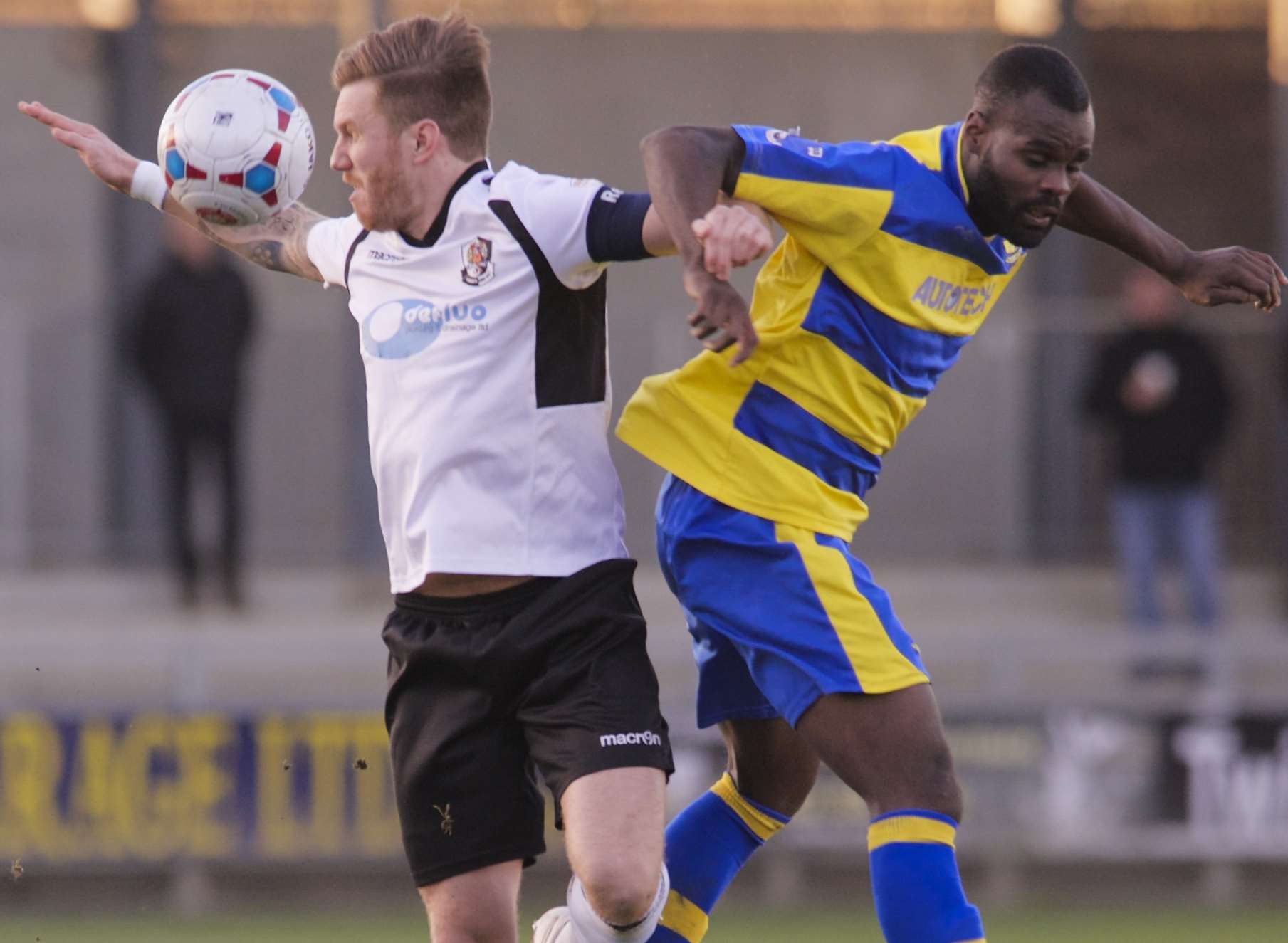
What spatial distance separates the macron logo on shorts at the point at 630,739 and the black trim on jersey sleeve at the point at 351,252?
1.09 metres

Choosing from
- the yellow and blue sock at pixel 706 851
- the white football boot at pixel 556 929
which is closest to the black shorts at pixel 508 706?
the white football boot at pixel 556 929

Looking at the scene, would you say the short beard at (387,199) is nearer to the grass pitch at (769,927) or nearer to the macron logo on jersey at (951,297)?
the macron logo on jersey at (951,297)

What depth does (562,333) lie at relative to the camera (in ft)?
13.6

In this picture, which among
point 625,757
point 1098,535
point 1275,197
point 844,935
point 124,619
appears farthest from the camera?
point 1275,197

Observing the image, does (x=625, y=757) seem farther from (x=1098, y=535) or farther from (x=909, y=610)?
(x=1098, y=535)

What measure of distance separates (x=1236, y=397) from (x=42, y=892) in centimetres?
632

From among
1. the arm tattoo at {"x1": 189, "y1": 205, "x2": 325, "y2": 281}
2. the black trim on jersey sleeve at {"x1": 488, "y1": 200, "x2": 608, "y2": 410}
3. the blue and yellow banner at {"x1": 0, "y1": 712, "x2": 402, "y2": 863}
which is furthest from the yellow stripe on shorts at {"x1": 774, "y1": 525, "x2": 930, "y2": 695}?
the blue and yellow banner at {"x1": 0, "y1": 712, "x2": 402, "y2": 863}

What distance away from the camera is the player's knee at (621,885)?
396 centimetres

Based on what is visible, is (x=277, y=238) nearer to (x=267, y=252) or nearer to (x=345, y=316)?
(x=267, y=252)

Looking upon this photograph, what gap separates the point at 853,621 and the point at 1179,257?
1.15m

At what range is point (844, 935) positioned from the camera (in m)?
7.70

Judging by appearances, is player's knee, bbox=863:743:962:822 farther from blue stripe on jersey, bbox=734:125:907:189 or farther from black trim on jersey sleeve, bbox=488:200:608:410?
blue stripe on jersey, bbox=734:125:907:189

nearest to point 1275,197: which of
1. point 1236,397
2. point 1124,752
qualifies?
point 1236,397

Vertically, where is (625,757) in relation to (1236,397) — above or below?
below
